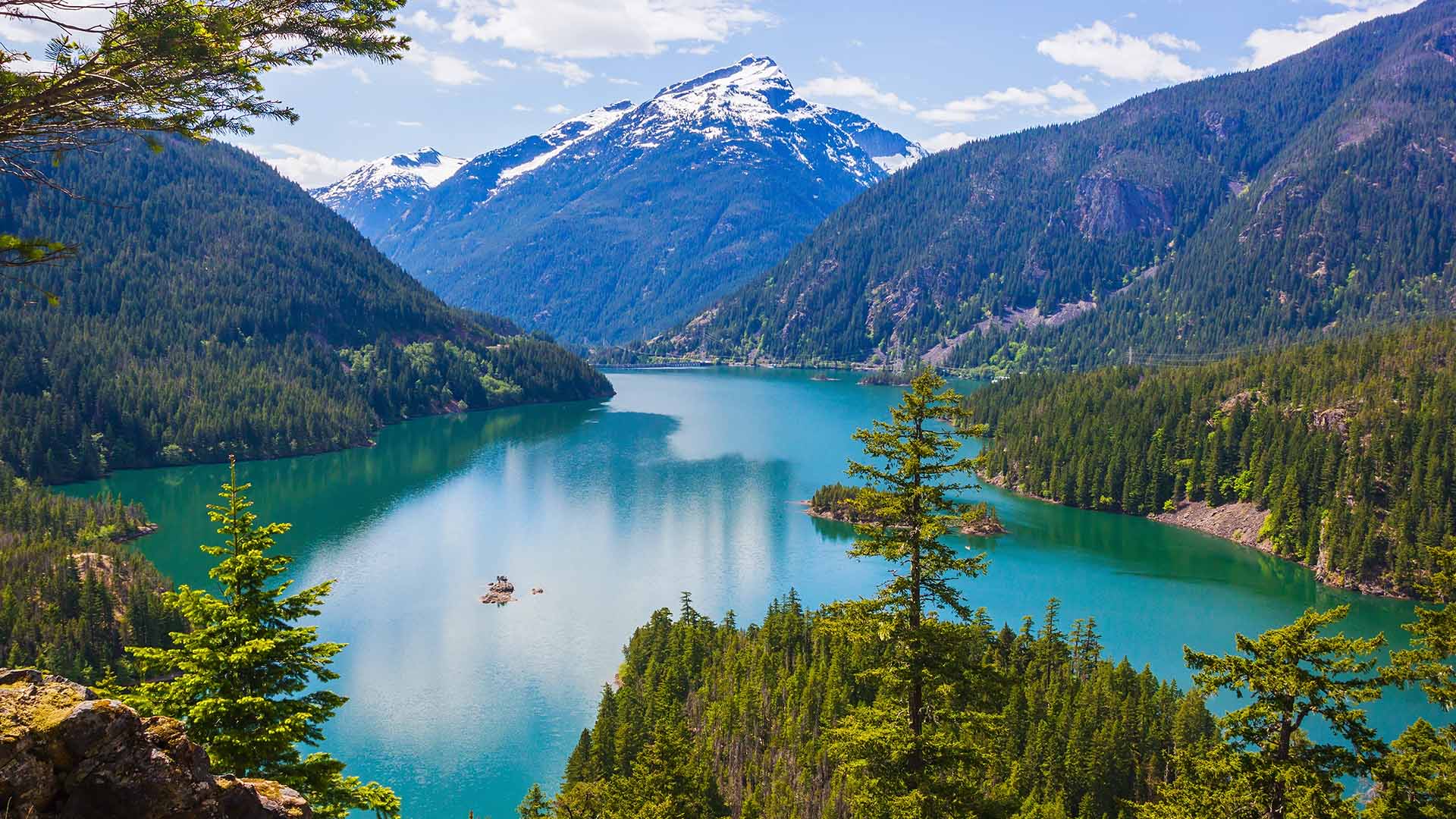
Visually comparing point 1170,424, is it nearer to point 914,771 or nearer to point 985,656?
point 985,656

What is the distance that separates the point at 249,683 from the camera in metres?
17.8

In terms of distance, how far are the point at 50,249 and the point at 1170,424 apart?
126m

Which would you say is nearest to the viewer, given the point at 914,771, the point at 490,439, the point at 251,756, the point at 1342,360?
the point at 251,756

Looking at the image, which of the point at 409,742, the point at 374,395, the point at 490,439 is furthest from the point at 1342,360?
the point at 374,395

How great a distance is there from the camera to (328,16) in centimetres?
1420

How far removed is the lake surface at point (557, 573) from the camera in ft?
177

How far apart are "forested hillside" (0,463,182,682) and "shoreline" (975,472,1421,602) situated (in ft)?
247

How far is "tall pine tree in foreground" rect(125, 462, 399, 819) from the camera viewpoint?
55.5ft

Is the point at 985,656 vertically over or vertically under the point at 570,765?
over

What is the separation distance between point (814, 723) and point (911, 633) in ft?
103

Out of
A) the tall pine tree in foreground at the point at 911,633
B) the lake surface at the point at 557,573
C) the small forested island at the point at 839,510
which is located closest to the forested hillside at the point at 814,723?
the lake surface at the point at 557,573

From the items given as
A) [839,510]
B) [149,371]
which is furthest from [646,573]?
[149,371]

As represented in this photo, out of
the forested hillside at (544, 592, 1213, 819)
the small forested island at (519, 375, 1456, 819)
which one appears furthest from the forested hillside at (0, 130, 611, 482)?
the small forested island at (519, 375, 1456, 819)

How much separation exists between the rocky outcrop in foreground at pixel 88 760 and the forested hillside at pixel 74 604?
44.9 metres
